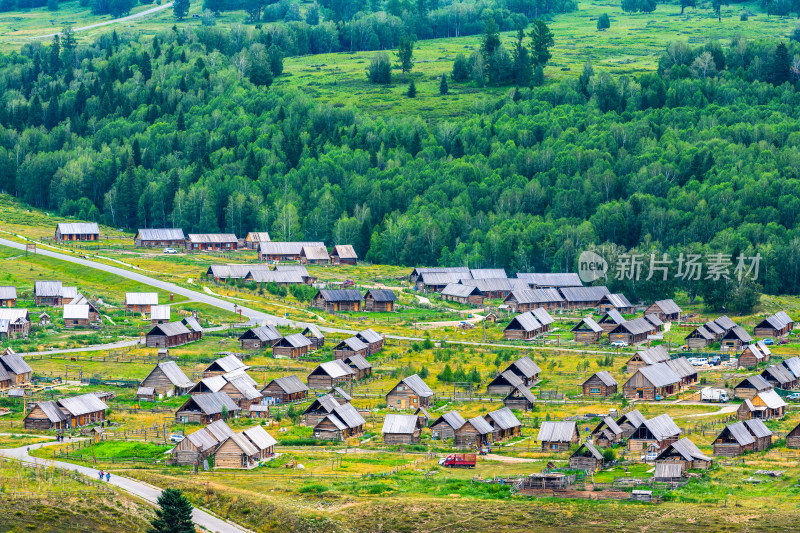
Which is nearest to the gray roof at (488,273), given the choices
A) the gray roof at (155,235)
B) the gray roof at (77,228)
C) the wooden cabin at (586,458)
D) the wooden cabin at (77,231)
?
the gray roof at (155,235)

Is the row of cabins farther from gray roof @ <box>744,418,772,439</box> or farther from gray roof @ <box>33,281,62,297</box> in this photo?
gray roof @ <box>744,418,772,439</box>

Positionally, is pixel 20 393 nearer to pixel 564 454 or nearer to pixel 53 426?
pixel 53 426

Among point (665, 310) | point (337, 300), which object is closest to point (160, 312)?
point (337, 300)

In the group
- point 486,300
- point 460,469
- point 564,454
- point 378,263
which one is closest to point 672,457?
point 564,454

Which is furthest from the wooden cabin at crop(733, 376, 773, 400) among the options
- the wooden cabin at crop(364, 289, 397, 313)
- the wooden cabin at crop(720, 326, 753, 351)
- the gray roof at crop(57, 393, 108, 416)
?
the wooden cabin at crop(364, 289, 397, 313)

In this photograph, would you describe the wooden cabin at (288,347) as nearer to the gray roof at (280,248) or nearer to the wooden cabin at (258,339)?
the wooden cabin at (258,339)
